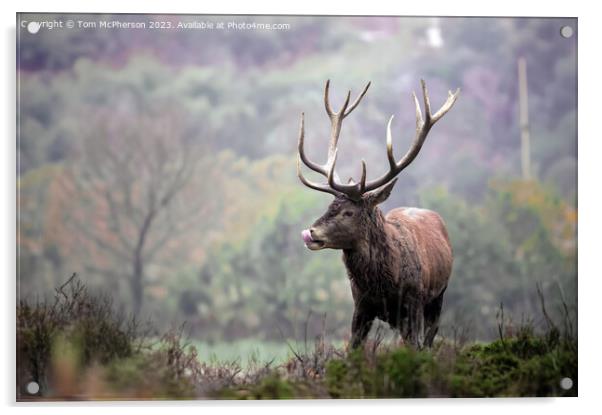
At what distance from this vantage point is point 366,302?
6.83 metres

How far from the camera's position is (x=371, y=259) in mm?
6770

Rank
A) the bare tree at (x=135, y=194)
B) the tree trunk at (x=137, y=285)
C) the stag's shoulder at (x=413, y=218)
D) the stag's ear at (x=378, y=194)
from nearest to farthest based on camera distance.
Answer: the stag's ear at (x=378, y=194)
the stag's shoulder at (x=413, y=218)
the bare tree at (x=135, y=194)
the tree trunk at (x=137, y=285)

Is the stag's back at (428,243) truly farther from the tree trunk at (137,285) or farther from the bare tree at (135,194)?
the tree trunk at (137,285)

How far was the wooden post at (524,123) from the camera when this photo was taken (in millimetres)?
7516

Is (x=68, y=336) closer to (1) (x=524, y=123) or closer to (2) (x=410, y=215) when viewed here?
(2) (x=410, y=215)

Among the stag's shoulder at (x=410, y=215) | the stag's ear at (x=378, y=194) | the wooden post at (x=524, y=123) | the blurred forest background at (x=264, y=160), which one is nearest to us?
the stag's ear at (x=378, y=194)

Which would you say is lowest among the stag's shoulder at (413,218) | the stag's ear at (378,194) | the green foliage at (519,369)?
the green foliage at (519,369)

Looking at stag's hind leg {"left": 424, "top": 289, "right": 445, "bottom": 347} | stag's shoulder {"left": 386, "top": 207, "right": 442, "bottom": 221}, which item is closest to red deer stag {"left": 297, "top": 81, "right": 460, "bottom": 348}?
stag's shoulder {"left": 386, "top": 207, "right": 442, "bottom": 221}

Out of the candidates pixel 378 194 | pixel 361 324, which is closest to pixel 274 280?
pixel 361 324

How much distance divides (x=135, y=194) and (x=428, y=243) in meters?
3.50

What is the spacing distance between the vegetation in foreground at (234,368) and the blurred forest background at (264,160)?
334 mm

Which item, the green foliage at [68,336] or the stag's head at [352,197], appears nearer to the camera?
the green foliage at [68,336]

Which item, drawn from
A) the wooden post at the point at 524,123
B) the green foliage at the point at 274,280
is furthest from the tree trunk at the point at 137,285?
the wooden post at the point at 524,123

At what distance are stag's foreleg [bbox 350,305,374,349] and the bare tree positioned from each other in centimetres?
260
